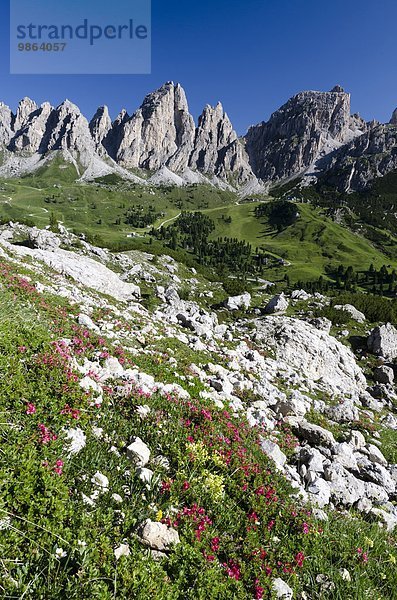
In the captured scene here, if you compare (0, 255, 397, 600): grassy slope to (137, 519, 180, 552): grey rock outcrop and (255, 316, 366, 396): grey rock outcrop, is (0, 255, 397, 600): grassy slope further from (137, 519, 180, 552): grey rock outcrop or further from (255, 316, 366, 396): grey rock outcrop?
(255, 316, 366, 396): grey rock outcrop

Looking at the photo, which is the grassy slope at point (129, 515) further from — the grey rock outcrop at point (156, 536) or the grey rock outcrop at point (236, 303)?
the grey rock outcrop at point (236, 303)

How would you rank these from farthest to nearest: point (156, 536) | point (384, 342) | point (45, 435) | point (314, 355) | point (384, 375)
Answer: point (384, 342) → point (384, 375) → point (314, 355) → point (45, 435) → point (156, 536)

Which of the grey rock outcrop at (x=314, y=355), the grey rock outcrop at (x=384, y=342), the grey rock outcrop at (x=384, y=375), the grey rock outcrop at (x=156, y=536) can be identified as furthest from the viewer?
the grey rock outcrop at (x=384, y=342)

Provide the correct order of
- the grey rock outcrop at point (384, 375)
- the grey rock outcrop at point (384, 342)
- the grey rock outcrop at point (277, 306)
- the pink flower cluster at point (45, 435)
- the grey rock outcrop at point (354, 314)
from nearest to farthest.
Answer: the pink flower cluster at point (45, 435) < the grey rock outcrop at point (384, 375) < the grey rock outcrop at point (384, 342) < the grey rock outcrop at point (354, 314) < the grey rock outcrop at point (277, 306)

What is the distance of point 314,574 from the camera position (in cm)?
645

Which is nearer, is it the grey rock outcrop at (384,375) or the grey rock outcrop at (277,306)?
the grey rock outcrop at (384,375)

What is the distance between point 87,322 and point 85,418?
6.89 m

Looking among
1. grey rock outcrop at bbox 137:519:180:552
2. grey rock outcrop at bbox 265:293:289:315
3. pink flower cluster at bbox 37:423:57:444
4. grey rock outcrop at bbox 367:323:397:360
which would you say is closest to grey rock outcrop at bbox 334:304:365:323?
grey rock outcrop at bbox 265:293:289:315

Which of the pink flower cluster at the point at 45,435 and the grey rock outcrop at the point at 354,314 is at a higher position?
the pink flower cluster at the point at 45,435

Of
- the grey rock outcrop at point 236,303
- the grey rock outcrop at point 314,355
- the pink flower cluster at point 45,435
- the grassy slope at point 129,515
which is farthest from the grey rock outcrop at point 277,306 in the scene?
the pink flower cluster at point 45,435

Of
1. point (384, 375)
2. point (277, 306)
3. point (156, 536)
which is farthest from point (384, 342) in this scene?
point (156, 536)

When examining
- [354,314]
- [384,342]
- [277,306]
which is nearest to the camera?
[384,342]

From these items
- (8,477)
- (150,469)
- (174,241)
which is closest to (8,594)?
(8,477)

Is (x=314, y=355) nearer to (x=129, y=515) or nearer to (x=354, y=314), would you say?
(x=129, y=515)
